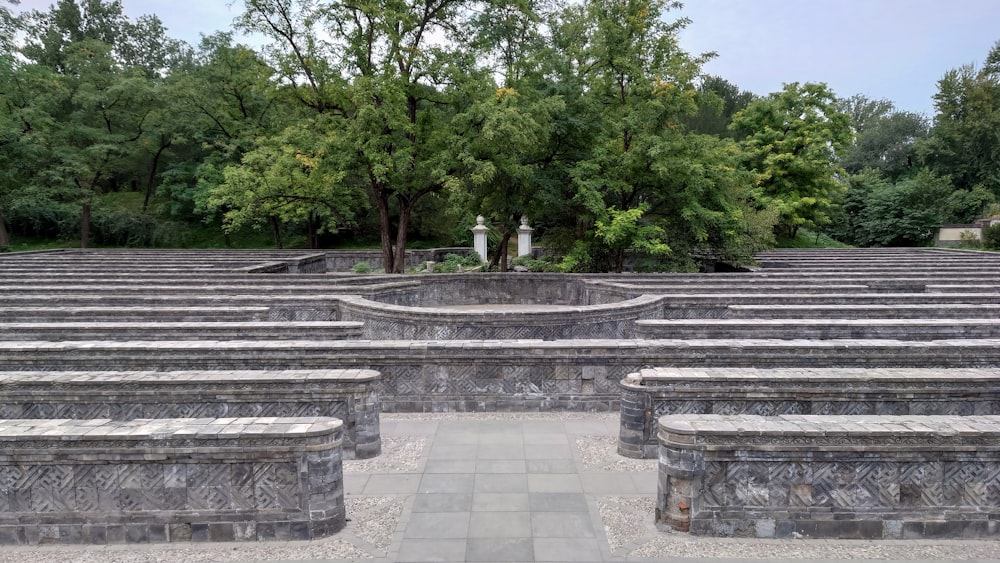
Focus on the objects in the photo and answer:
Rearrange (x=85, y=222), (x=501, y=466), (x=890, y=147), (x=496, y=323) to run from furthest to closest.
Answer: (x=890, y=147) → (x=85, y=222) → (x=496, y=323) → (x=501, y=466)

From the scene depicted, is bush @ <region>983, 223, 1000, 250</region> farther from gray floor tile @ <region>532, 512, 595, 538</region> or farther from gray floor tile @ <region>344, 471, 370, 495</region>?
gray floor tile @ <region>344, 471, 370, 495</region>

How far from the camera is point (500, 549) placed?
447cm

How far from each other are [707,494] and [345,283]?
12.7m

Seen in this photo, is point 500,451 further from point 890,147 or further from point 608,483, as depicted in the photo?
point 890,147

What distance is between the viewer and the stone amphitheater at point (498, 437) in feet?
15.0

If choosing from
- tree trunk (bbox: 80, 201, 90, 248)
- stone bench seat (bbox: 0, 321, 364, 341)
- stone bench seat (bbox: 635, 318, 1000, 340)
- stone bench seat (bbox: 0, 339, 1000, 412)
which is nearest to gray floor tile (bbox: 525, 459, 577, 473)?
stone bench seat (bbox: 0, 339, 1000, 412)

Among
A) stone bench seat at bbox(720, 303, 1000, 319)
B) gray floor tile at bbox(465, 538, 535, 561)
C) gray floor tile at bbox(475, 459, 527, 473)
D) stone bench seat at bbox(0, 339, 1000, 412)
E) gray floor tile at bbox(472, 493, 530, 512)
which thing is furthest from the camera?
stone bench seat at bbox(720, 303, 1000, 319)

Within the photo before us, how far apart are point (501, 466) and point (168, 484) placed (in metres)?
3.32

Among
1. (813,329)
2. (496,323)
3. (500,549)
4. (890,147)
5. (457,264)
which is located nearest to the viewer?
(500,549)

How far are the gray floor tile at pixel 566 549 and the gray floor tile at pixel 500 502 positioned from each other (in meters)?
0.57

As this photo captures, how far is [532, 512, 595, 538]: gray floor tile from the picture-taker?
4719 mm

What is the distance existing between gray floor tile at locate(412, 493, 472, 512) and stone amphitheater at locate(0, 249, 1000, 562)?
0.09 feet

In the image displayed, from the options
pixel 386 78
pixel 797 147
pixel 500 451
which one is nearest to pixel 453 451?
pixel 500 451

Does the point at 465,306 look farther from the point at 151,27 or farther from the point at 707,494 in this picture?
the point at 151,27
